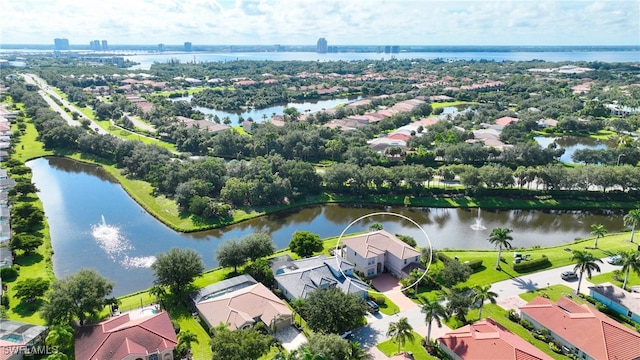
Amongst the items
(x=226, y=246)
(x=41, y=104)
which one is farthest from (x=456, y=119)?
(x=41, y=104)

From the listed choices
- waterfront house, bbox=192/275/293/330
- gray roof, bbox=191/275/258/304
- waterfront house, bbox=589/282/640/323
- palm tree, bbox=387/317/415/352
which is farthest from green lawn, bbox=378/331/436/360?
waterfront house, bbox=589/282/640/323

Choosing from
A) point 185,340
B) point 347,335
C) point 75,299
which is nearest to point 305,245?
point 347,335

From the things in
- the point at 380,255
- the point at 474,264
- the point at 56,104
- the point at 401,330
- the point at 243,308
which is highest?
the point at 56,104

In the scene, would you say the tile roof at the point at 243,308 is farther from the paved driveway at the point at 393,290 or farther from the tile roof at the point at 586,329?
the tile roof at the point at 586,329

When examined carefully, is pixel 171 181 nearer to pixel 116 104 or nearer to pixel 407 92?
pixel 116 104

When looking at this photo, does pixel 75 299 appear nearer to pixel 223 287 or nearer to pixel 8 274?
pixel 223 287

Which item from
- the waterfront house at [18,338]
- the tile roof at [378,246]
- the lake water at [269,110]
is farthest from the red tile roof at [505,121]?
the waterfront house at [18,338]

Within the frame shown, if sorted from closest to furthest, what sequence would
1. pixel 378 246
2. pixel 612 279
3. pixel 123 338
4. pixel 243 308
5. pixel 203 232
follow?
pixel 123 338 < pixel 243 308 < pixel 612 279 < pixel 378 246 < pixel 203 232
